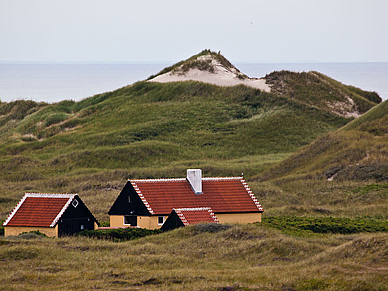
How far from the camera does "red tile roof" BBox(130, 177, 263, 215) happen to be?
4019 centimetres

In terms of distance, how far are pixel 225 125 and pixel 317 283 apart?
6289 centimetres

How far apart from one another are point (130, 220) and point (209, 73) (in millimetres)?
65183

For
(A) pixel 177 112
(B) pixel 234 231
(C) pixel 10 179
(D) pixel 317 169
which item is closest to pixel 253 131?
(A) pixel 177 112

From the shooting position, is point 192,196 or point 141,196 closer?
point 141,196

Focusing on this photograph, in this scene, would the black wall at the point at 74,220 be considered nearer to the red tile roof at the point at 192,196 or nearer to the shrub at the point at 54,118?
the red tile roof at the point at 192,196

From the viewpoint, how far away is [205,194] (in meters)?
41.8

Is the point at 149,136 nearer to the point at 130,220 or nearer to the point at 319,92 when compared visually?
the point at 319,92

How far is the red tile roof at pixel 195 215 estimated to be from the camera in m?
37.4

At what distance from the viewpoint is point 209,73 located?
104062 millimetres

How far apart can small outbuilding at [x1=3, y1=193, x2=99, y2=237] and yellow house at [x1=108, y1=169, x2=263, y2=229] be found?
96.3 inches

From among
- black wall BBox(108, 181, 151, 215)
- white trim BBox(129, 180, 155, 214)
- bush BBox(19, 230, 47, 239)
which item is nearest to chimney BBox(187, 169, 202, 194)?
white trim BBox(129, 180, 155, 214)

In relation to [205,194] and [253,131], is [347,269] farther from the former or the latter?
[253,131]

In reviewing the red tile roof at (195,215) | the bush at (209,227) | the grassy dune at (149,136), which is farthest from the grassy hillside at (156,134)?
the bush at (209,227)

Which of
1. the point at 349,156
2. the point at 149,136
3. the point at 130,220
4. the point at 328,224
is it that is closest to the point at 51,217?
the point at 130,220
